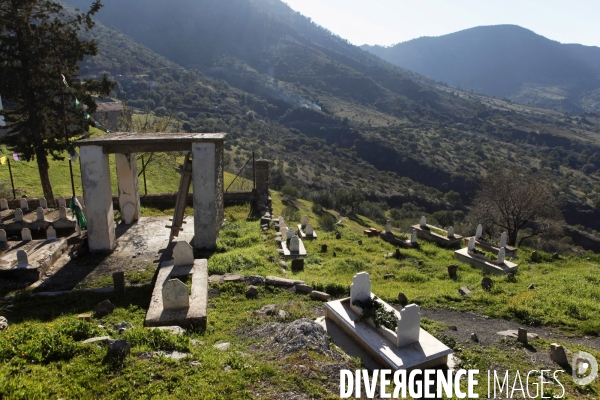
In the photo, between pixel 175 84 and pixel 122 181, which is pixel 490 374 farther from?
pixel 175 84

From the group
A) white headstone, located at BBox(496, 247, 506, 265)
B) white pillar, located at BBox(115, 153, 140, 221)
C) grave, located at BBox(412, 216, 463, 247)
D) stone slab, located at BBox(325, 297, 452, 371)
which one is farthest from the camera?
grave, located at BBox(412, 216, 463, 247)

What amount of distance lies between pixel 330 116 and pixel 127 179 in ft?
306

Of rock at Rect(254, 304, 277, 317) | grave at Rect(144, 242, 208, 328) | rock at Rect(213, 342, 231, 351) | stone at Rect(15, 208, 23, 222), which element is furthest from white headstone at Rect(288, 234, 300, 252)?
stone at Rect(15, 208, 23, 222)

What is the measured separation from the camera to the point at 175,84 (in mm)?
93188

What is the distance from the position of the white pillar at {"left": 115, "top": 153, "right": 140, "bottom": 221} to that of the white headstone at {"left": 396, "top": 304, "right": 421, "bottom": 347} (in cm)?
1186

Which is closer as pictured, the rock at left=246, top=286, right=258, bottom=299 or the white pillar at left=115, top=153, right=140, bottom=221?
the rock at left=246, top=286, right=258, bottom=299

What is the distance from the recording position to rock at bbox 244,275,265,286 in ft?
33.6

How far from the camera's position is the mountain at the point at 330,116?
2579 inches

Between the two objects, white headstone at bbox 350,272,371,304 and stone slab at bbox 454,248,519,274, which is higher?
white headstone at bbox 350,272,371,304

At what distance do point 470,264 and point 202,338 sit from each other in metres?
10.7

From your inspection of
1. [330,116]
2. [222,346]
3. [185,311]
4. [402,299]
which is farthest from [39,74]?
[330,116]

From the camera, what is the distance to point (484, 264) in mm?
14031

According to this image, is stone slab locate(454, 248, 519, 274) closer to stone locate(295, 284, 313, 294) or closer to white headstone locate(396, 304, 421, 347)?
stone locate(295, 284, 313, 294)

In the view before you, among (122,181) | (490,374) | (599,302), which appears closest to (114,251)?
(122,181)
